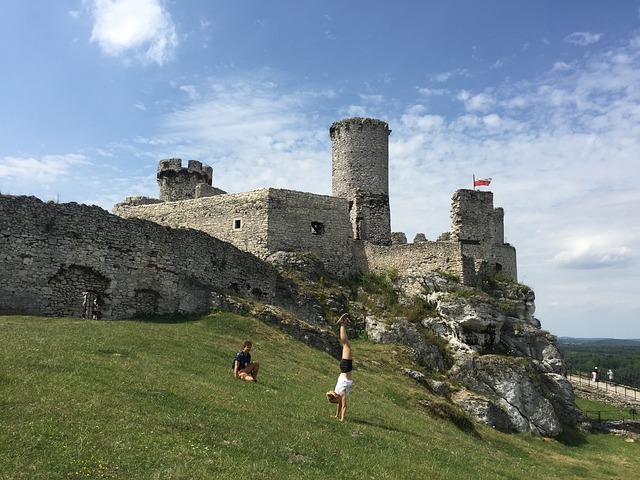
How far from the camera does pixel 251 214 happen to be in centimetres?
3453

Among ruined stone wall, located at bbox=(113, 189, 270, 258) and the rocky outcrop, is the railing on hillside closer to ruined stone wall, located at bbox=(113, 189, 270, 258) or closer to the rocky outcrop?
the rocky outcrop

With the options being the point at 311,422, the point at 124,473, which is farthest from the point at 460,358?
the point at 124,473

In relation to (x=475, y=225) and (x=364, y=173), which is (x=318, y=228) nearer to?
(x=364, y=173)

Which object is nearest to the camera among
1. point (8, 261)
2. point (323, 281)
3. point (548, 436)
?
point (8, 261)

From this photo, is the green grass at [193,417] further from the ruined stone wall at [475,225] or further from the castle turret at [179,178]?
the castle turret at [179,178]

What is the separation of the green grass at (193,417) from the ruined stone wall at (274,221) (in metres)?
12.7

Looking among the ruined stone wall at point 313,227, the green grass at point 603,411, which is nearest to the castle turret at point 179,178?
the ruined stone wall at point 313,227

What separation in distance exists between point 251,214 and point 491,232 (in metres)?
15.9

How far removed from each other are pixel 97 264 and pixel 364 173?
68.3 ft

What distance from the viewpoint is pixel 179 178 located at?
4188 centimetres

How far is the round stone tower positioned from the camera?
3791 centimetres

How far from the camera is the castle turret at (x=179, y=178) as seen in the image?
41.8 m

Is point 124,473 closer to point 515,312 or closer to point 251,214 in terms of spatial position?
point 251,214

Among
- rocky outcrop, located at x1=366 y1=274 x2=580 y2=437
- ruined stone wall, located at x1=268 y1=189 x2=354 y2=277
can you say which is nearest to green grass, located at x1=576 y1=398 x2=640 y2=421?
rocky outcrop, located at x1=366 y1=274 x2=580 y2=437
